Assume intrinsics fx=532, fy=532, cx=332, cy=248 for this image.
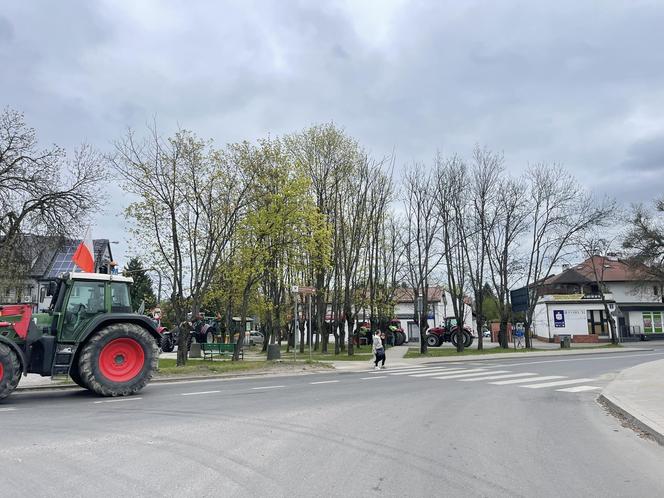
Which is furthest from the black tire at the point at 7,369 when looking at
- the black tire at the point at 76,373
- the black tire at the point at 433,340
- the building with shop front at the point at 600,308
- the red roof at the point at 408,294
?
the building with shop front at the point at 600,308

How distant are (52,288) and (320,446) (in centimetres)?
803

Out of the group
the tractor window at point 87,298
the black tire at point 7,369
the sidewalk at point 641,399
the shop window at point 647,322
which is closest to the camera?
the sidewalk at point 641,399

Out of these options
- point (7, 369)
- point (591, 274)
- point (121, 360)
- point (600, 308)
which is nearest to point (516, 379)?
point (121, 360)

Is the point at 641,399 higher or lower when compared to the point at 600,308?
lower

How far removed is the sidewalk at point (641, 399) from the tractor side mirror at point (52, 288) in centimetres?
1201

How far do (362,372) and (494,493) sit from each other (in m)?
15.5

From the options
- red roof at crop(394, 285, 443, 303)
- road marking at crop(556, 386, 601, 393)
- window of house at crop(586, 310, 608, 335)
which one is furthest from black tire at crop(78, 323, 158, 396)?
window of house at crop(586, 310, 608, 335)

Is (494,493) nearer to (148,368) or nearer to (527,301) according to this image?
(148,368)

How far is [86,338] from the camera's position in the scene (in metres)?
11.9

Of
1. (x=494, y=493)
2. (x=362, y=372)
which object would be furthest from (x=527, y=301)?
(x=494, y=493)

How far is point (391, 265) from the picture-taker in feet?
123

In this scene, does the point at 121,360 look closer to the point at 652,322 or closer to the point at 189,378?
the point at 189,378

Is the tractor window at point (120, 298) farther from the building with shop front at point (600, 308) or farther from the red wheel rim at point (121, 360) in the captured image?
the building with shop front at point (600, 308)

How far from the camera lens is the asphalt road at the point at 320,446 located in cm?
546
